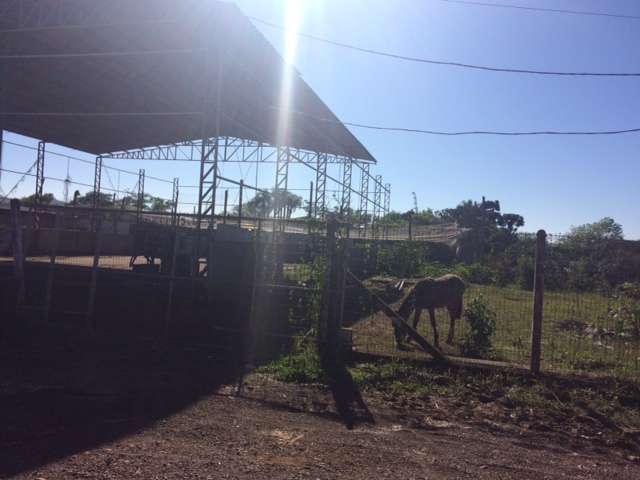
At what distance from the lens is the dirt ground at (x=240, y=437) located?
455 centimetres

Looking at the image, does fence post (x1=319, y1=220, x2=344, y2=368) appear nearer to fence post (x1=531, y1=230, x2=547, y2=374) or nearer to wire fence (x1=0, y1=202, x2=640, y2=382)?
wire fence (x1=0, y1=202, x2=640, y2=382)

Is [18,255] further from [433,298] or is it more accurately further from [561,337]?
[561,337]

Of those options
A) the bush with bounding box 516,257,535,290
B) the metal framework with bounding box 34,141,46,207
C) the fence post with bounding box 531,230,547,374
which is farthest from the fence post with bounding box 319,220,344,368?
the metal framework with bounding box 34,141,46,207

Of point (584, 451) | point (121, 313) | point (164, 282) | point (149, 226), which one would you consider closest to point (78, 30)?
point (149, 226)

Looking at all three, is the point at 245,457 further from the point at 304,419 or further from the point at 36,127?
the point at 36,127

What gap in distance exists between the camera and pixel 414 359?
812 centimetres

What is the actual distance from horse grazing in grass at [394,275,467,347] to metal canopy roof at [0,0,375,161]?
312 inches

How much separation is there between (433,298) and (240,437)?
17.9ft

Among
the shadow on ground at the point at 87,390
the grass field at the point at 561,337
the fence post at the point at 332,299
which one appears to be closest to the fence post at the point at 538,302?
the grass field at the point at 561,337

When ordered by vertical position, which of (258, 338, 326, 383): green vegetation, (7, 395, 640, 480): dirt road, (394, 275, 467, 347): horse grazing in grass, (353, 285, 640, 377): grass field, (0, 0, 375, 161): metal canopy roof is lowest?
(7, 395, 640, 480): dirt road

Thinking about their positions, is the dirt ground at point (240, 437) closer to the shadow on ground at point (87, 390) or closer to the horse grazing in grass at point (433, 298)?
the shadow on ground at point (87, 390)

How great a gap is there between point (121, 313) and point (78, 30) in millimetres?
10071

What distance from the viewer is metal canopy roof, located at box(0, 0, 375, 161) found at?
1519 centimetres

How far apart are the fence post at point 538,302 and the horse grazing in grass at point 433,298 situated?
7.35ft
